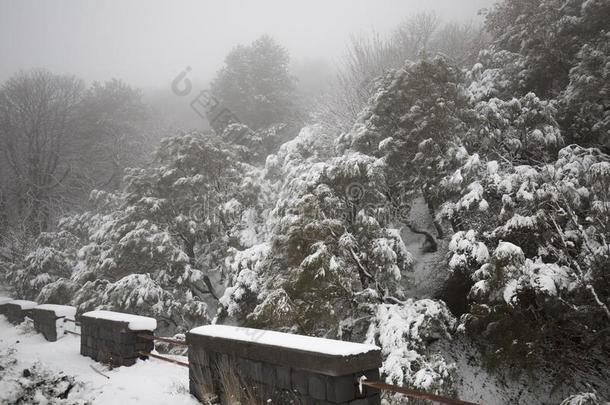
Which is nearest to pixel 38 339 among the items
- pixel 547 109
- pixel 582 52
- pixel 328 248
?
pixel 328 248

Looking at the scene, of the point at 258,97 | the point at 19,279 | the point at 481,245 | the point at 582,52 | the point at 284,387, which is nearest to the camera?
the point at 284,387

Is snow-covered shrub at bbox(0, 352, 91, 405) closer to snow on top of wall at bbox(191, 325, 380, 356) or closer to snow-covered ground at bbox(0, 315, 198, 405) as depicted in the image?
snow-covered ground at bbox(0, 315, 198, 405)

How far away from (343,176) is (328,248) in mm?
1618

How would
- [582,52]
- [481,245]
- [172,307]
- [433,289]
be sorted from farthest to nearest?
[172,307]
[433,289]
[582,52]
[481,245]

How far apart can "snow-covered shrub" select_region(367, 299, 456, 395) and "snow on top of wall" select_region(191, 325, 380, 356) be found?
310 centimetres

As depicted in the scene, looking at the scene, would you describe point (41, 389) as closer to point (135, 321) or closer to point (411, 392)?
point (135, 321)

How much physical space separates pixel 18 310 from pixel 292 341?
11912mm

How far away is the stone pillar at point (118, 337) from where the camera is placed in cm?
628

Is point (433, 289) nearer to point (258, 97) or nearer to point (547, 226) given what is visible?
point (547, 226)

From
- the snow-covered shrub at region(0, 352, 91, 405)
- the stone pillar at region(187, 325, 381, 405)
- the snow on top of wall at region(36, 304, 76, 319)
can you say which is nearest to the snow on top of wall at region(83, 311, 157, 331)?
the snow-covered shrub at region(0, 352, 91, 405)

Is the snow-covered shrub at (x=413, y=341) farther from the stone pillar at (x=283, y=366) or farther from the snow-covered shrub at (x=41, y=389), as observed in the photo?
the snow-covered shrub at (x=41, y=389)

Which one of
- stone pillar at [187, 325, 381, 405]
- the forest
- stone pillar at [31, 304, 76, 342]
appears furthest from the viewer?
stone pillar at [31, 304, 76, 342]

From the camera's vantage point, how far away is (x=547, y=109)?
8.55 meters

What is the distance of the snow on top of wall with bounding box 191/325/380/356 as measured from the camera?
11.2 ft
